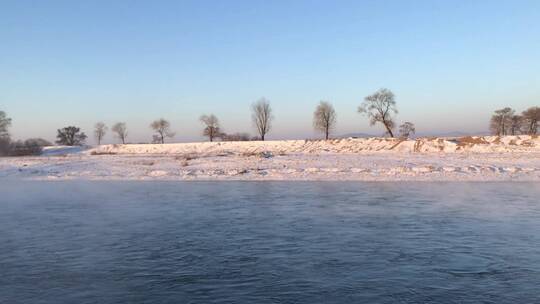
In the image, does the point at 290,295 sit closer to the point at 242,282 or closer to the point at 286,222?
the point at 242,282

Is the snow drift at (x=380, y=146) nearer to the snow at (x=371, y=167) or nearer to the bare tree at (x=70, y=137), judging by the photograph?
the snow at (x=371, y=167)

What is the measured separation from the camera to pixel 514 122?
95.9 meters

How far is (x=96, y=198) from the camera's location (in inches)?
780

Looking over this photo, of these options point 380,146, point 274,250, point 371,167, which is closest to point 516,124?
point 380,146

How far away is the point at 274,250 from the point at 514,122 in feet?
330

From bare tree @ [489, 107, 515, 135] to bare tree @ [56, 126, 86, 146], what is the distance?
102361 mm

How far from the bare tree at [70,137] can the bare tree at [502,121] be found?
10236cm

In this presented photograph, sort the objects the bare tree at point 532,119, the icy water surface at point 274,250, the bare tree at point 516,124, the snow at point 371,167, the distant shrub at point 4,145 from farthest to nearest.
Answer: the bare tree at point 516,124
the bare tree at point 532,119
the distant shrub at point 4,145
the snow at point 371,167
the icy water surface at point 274,250

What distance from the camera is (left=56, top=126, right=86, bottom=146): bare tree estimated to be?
4850 inches

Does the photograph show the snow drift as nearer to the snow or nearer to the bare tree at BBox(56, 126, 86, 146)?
the snow

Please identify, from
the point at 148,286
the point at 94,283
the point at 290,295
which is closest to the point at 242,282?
the point at 290,295

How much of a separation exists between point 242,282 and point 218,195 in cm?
1263

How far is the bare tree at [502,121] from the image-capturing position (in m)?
97.4

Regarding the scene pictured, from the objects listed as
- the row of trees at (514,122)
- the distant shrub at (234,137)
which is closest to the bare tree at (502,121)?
the row of trees at (514,122)
